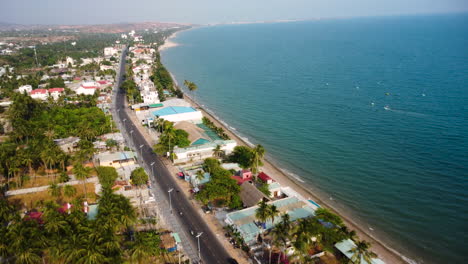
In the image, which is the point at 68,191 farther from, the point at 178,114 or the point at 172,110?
the point at 172,110

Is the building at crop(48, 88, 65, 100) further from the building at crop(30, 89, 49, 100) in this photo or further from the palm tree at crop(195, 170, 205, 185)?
the palm tree at crop(195, 170, 205, 185)

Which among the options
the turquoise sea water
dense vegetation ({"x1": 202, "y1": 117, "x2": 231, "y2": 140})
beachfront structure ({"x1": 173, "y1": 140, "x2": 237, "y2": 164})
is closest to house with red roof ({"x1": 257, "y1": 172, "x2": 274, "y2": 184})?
the turquoise sea water

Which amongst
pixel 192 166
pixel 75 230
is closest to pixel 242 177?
pixel 192 166

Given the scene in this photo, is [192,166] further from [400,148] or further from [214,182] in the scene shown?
[400,148]

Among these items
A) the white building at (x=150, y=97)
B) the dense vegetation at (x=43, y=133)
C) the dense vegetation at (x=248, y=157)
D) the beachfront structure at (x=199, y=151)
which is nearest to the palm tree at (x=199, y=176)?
the dense vegetation at (x=248, y=157)

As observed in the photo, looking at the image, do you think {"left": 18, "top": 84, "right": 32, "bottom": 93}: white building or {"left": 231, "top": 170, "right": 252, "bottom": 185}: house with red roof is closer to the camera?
{"left": 231, "top": 170, "right": 252, "bottom": 185}: house with red roof

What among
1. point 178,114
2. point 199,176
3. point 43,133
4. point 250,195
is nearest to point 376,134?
point 250,195
